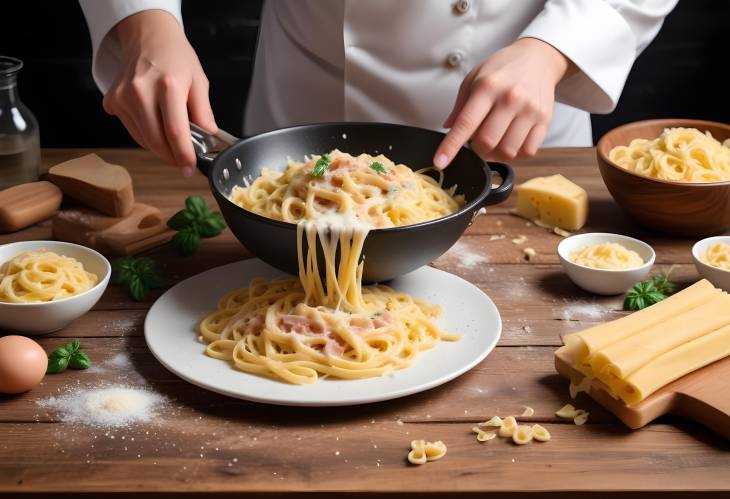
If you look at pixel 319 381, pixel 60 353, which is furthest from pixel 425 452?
pixel 60 353

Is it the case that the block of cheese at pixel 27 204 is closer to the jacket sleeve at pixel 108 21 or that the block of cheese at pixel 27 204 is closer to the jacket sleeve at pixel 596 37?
the jacket sleeve at pixel 108 21

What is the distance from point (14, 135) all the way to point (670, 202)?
1953mm

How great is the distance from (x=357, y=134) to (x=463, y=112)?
1.15 ft

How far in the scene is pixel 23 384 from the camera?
185 cm

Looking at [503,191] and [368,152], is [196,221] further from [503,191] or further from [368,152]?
[503,191]

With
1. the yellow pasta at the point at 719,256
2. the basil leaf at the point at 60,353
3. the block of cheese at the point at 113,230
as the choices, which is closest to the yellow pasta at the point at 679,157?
the yellow pasta at the point at 719,256

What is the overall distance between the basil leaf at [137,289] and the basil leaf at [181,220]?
1.15ft

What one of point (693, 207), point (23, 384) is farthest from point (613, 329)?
point (23, 384)

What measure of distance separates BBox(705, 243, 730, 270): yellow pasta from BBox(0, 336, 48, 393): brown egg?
1.64 meters

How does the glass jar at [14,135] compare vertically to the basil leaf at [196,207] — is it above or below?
above

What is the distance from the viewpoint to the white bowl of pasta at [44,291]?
6.63 ft

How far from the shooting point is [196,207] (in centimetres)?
264
